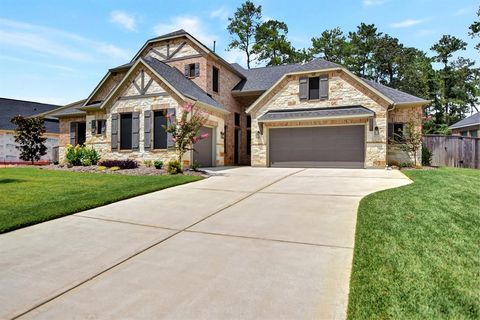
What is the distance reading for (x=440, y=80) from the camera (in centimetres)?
3188

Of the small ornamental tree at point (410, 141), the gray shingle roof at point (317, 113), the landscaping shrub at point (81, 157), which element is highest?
the gray shingle roof at point (317, 113)

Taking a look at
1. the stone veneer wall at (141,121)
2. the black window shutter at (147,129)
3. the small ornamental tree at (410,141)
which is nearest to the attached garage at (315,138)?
the small ornamental tree at (410,141)

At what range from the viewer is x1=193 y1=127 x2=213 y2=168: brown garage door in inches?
563


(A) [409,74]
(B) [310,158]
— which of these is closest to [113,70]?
(B) [310,158]

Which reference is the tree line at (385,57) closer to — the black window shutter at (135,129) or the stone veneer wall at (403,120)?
the stone veneer wall at (403,120)

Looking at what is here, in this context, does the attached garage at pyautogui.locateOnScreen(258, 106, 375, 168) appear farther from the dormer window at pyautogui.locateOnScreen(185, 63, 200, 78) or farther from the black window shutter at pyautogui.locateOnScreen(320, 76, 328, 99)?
the dormer window at pyautogui.locateOnScreen(185, 63, 200, 78)

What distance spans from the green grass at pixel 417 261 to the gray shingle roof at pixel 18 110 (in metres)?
26.4

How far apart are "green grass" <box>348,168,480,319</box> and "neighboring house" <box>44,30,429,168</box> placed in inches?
367

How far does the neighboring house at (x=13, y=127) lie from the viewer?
72.8 feet

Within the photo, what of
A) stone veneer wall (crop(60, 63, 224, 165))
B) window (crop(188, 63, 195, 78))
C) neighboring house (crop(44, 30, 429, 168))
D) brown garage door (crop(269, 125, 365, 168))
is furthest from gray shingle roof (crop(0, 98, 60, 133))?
brown garage door (crop(269, 125, 365, 168))

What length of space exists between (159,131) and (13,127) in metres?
18.1

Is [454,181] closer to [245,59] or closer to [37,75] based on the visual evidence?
[37,75]

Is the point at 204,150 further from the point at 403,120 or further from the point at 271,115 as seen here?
the point at 403,120

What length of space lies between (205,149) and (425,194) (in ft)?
36.4
